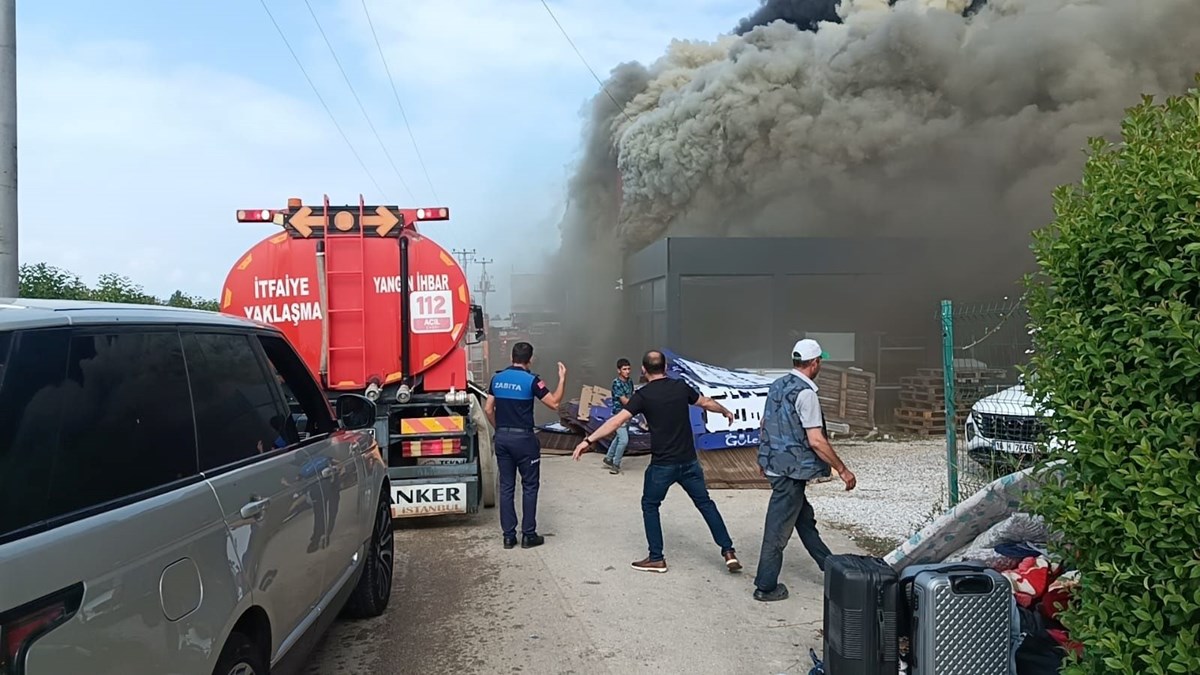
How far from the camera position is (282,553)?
3.02 metres

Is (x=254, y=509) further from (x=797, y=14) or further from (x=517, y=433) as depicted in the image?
(x=797, y=14)

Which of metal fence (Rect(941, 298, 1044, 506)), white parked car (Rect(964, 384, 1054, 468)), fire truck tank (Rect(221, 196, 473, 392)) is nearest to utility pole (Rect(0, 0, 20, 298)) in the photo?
fire truck tank (Rect(221, 196, 473, 392))

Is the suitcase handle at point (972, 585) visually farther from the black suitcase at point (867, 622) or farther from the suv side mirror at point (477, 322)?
the suv side mirror at point (477, 322)

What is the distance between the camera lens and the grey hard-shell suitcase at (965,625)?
3.01 meters

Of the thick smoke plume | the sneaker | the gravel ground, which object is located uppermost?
the thick smoke plume

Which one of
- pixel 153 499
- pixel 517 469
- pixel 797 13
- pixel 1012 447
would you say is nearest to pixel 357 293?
pixel 517 469

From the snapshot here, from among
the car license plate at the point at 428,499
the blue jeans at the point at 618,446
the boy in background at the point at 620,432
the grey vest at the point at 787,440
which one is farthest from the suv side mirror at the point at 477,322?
the grey vest at the point at 787,440

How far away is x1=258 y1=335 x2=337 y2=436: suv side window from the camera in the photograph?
12.1 feet

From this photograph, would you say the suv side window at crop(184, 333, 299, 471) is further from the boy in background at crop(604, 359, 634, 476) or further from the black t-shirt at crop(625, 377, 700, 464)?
the boy in background at crop(604, 359, 634, 476)

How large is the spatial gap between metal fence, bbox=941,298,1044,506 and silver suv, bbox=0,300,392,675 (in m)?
4.19

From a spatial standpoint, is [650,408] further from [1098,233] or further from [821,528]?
[1098,233]

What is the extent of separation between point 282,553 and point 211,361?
76cm

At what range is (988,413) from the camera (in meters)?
7.84

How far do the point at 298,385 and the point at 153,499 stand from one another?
1.66 metres
